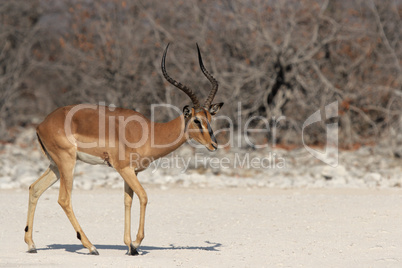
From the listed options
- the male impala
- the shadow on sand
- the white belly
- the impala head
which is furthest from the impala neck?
the shadow on sand

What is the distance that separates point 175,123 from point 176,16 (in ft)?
40.4

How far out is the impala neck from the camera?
7711mm

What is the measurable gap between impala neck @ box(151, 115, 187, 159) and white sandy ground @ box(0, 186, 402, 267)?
125 centimetres

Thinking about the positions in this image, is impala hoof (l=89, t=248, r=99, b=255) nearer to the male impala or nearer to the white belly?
the male impala

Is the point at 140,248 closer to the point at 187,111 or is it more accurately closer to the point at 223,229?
the point at 223,229

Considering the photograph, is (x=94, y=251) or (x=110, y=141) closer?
(x=94, y=251)

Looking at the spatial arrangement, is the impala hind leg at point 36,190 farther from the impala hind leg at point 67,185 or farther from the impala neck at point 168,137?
the impala neck at point 168,137

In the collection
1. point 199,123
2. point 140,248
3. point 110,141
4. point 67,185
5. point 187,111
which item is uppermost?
point 187,111

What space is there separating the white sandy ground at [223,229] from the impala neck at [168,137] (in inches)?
49.4

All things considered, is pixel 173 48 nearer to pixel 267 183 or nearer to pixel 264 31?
pixel 264 31

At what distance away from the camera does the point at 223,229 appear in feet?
30.3

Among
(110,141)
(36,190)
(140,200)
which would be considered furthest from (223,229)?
(36,190)

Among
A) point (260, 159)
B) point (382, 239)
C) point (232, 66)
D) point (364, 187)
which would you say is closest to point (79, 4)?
point (232, 66)

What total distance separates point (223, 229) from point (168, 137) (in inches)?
82.9
